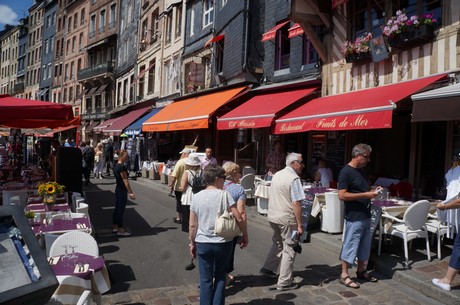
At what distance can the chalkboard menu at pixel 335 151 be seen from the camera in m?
10.2

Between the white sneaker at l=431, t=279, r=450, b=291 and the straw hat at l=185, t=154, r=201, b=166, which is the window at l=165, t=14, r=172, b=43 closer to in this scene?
the straw hat at l=185, t=154, r=201, b=166

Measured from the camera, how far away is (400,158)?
9312mm

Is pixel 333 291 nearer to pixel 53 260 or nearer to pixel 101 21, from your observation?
pixel 53 260

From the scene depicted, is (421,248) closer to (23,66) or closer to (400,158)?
(400,158)

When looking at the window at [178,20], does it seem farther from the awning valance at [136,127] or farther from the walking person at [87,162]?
the walking person at [87,162]

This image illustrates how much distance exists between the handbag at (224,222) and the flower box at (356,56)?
6.28 metres

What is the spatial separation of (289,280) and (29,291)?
348 cm

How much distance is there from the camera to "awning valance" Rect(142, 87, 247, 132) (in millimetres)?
12995

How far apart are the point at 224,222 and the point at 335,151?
747 cm

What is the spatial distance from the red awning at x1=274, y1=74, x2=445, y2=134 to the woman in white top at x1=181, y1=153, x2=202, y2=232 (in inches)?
112

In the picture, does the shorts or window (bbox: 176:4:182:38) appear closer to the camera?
the shorts

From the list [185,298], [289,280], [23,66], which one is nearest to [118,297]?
[185,298]

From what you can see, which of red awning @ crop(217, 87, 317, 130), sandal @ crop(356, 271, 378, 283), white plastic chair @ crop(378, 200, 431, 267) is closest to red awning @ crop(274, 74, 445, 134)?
red awning @ crop(217, 87, 317, 130)

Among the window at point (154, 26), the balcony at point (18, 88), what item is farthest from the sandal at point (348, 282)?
the balcony at point (18, 88)
